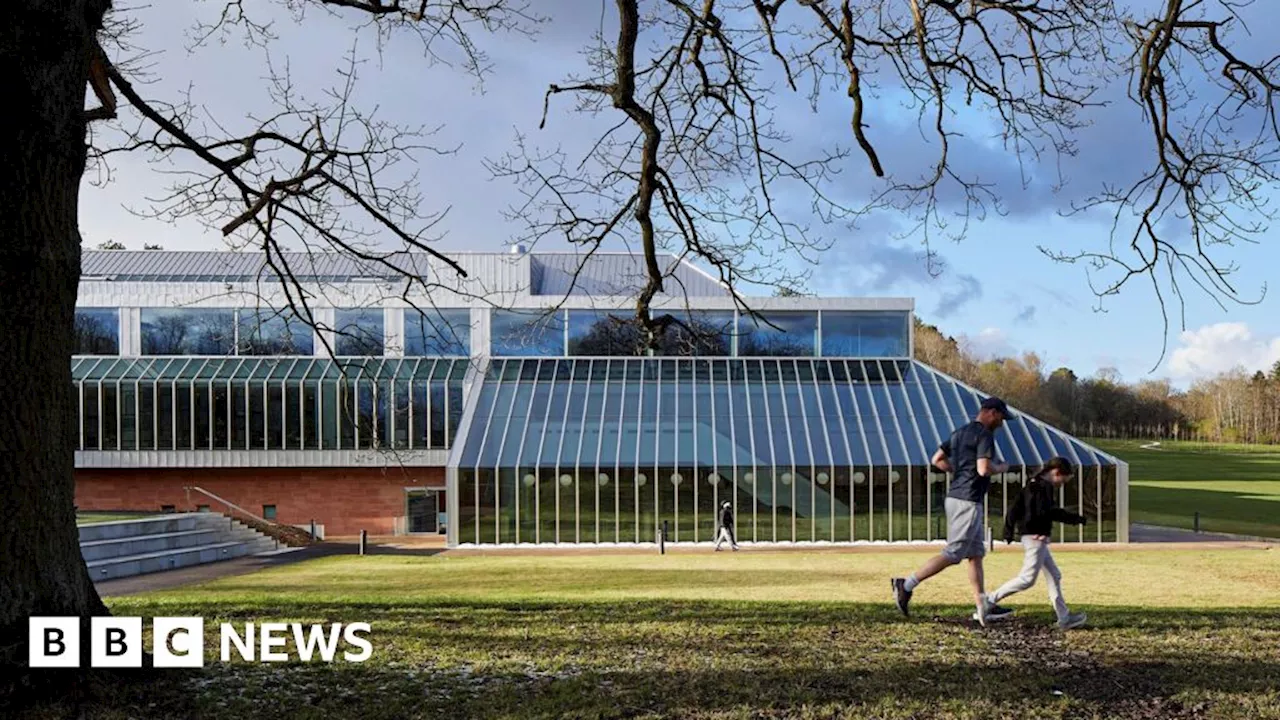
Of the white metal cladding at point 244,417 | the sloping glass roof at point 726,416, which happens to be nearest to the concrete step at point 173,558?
the sloping glass roof at point 726,416

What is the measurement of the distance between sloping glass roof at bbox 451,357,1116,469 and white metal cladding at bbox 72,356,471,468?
10.5ft

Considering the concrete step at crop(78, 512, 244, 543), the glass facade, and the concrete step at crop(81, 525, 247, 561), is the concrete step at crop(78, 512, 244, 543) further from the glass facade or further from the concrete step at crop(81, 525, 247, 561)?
the glass facade

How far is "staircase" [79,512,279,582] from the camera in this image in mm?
20609

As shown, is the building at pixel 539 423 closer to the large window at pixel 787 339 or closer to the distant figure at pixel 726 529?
the large window at pixel 787 339

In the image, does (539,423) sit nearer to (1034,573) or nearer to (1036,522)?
(1036,522)

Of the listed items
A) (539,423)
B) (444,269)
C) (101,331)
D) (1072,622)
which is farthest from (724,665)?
(101,331)

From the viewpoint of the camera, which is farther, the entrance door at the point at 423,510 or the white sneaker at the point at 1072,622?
the entrance door at the point at 423,510

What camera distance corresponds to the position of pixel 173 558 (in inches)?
902

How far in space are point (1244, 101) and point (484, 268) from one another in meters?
33.6

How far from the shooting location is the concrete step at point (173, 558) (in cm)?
2033

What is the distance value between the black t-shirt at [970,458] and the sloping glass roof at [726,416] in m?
20.9

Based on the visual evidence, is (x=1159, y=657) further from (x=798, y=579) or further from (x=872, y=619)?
(x=798, y=579)

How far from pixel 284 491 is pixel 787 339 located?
1781cm

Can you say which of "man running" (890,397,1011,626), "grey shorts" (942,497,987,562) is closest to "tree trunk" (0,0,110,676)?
"man running" (890,397,1011,626)
